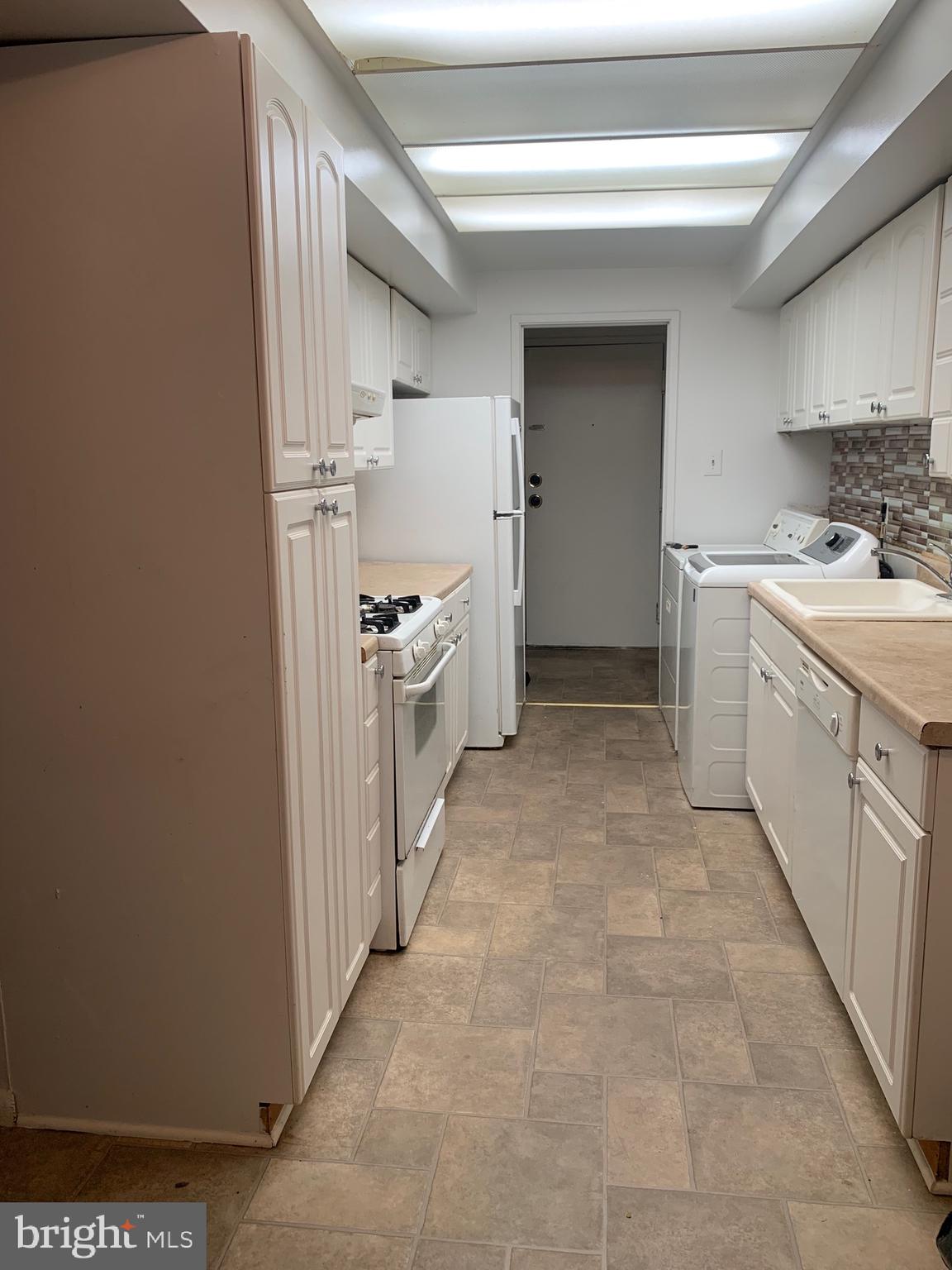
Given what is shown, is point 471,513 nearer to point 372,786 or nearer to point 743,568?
point 743,568

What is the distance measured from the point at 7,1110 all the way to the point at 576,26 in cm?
260

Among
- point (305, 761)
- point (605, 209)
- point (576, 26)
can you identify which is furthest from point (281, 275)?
point (605, 209)

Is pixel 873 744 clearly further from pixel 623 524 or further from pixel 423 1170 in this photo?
pixel 623 524

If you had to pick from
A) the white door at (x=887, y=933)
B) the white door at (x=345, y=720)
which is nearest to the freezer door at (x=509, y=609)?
the white door at (x=345, y=720)

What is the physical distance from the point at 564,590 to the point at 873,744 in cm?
464

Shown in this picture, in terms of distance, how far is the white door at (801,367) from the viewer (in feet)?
13.7

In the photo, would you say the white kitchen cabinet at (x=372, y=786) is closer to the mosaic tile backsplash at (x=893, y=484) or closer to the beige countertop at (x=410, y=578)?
the beige countertop at (x=410, y=578)

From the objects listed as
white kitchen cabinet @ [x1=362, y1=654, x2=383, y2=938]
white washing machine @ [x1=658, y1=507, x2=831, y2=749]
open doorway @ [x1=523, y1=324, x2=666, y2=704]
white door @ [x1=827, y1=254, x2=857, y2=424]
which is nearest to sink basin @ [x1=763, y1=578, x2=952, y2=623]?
white door @ [x1=827, y1=254, x2=857, y2=424]

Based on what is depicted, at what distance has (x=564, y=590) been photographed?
6.55 metres

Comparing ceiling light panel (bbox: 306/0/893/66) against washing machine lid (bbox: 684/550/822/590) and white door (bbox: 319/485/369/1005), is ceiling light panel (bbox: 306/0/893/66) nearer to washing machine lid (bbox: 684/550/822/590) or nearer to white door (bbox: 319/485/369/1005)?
white door (bbox: 319/485/369/1005)

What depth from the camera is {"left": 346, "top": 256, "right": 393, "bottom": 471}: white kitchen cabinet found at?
357 centimetres

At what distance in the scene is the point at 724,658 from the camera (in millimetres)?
3607

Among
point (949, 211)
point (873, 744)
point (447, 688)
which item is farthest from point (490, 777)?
point (949, 211)

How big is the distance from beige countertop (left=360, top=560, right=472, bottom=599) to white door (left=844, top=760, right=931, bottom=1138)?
5.77 ft
